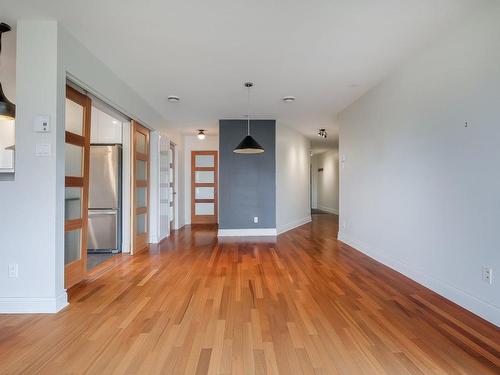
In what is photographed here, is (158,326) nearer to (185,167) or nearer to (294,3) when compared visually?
(294,3)

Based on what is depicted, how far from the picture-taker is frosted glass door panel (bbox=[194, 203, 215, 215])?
8000mm

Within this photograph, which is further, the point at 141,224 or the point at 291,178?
the point at 291,178

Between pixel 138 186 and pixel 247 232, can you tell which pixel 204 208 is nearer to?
pixel 247 232

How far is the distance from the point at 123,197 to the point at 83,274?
1521 mm

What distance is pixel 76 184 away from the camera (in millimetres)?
2865

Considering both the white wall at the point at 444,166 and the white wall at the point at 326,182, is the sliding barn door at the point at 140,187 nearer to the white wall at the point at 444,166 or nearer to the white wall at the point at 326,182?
the white wall at the point at 444,166

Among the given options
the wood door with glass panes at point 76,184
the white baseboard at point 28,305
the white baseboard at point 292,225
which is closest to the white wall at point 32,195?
the white baseboard at point 28,305

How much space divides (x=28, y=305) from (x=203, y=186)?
5755 mm

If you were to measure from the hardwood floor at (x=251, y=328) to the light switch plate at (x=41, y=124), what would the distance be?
1.61m

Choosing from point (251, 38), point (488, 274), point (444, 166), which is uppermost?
point (251, 38)

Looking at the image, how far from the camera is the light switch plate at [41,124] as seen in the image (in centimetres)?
236

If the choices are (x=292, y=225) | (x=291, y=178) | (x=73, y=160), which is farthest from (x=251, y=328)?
(x=291, y=178)

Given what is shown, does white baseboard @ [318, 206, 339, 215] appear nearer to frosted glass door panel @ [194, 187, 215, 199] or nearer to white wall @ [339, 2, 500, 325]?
frosted glass door panel @ [194, 187, 215, 199]

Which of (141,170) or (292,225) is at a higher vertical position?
(141,170)
